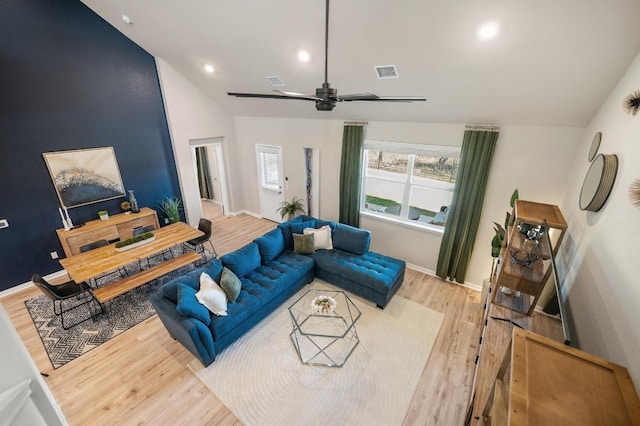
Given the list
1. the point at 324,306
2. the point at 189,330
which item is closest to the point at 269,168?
the point at 324,306

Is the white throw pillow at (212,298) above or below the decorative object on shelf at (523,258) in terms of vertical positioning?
below

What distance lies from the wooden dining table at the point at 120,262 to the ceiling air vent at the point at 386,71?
3893 mm

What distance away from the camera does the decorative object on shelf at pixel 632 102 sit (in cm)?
204

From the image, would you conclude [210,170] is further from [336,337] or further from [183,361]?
[336,337]

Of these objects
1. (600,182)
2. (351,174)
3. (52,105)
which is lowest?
(351,174)

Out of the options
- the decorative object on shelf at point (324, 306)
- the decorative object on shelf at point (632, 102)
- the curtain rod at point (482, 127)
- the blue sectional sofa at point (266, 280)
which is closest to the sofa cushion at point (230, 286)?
the blue sectional sofa at point (266, 280)

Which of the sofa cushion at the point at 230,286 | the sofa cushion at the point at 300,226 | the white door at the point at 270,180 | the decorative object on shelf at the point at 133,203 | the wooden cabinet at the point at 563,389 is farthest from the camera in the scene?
the white door at the point at 270,180

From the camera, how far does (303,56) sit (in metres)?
3.49

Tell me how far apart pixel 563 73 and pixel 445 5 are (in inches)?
55.3

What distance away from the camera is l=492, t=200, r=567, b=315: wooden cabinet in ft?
8.20

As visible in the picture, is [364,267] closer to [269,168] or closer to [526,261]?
[526,261]

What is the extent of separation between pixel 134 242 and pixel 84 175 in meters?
1.78

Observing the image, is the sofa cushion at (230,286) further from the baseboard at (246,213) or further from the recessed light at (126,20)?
the recessed light at (126,20)

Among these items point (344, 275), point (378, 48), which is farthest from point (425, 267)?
point (378, 48)
